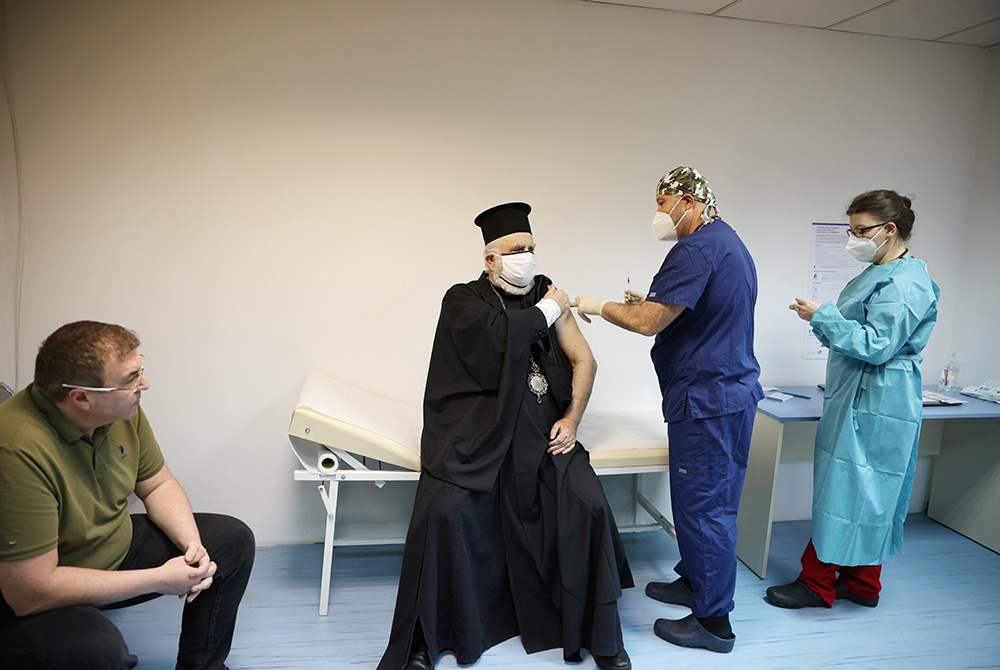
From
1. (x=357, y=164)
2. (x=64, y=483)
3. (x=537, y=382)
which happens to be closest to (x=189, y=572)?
(x=64, y=483)

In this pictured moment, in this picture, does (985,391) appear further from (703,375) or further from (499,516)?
(499,516)

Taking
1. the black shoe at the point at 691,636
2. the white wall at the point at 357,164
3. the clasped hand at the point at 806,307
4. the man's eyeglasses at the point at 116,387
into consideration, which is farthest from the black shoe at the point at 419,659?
the clasped hand at the point at 806,307

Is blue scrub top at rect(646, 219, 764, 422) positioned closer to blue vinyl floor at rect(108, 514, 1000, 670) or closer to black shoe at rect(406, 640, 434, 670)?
blue vinyl floor at rect(108, 514, 1000, 670)

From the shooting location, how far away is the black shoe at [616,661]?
6.68ft

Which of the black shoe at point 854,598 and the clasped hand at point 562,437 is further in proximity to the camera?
the black shoe at point 854,598

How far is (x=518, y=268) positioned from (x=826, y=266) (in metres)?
1.83

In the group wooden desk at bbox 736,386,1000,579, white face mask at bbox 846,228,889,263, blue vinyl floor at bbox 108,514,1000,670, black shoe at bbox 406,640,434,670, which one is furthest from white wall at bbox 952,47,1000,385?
black shoe at bbox 406,640,434,670

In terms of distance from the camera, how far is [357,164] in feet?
8.93

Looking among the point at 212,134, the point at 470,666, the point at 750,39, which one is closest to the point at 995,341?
the point at 750,39

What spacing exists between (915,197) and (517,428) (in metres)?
2.50

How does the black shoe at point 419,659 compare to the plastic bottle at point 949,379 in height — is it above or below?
below

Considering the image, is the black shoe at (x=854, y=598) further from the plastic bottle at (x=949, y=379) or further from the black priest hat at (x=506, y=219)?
the black priest hat at (x=506, y=219)

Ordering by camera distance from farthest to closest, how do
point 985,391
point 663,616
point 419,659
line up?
1. point 985,391
2. point 663,616
3. point 419,659

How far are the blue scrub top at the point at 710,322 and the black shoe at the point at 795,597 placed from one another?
0.85 meters
